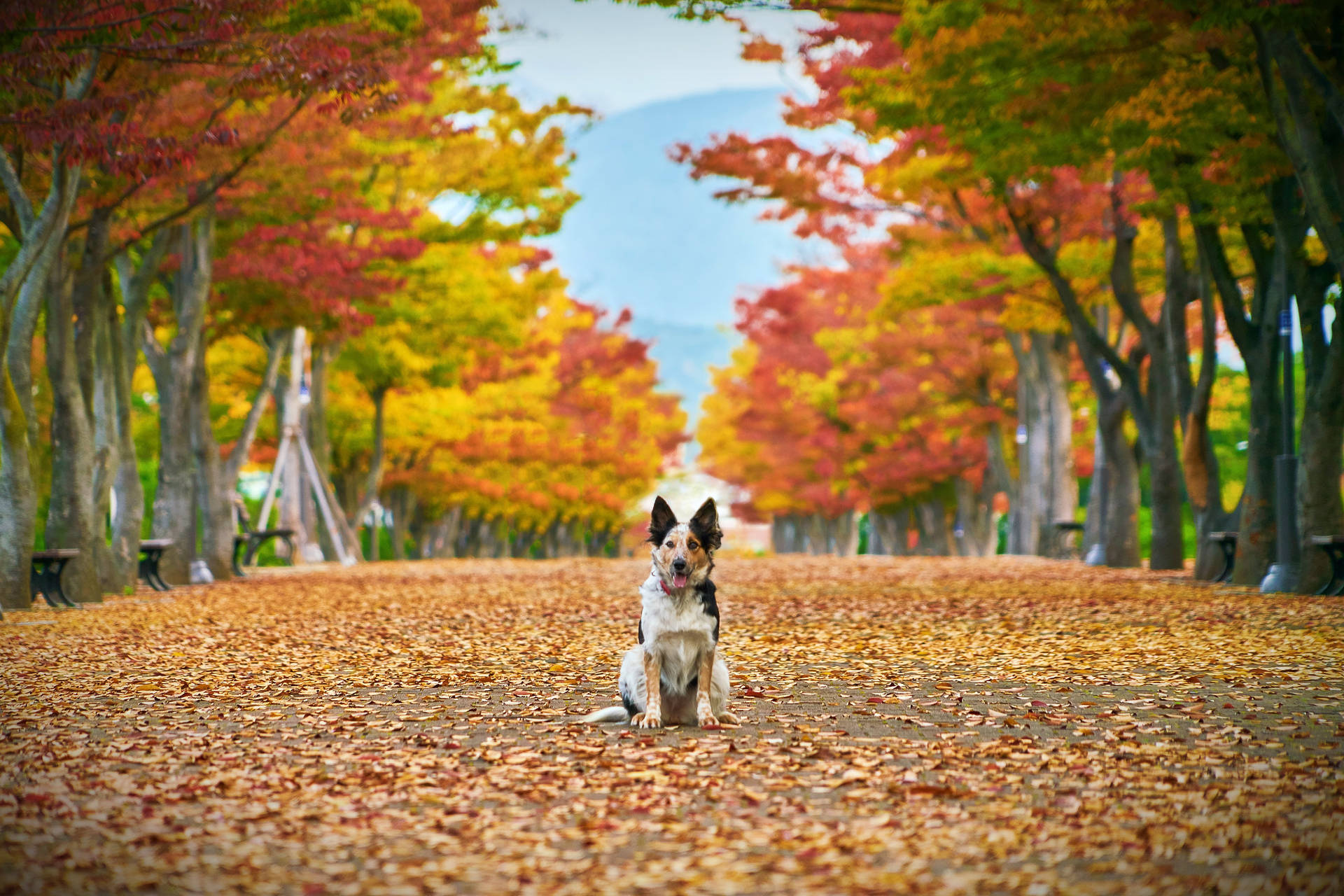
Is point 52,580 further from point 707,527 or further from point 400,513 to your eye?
point 400,513

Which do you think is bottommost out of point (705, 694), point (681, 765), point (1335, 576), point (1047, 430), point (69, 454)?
point (681, 765)

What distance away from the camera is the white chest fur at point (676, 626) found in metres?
6.34

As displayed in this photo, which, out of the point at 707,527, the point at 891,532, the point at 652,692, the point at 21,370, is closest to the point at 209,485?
the point at 21,370

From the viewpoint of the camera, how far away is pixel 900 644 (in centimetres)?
1081

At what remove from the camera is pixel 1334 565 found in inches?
577

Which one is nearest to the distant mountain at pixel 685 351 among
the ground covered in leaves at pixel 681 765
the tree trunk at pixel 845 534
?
the tree trunk at pixel 845 534

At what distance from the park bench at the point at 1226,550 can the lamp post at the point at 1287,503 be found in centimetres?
186

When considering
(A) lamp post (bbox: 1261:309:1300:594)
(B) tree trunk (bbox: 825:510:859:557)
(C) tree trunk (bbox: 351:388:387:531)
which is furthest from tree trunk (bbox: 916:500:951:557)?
(A) lamp post (bbox: 1261:309:1300:594)

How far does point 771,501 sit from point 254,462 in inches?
691

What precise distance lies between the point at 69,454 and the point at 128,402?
11.1ft

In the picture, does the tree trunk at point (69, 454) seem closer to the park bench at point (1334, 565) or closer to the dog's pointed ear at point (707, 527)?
the dog's pointed ear at point (707, 527)

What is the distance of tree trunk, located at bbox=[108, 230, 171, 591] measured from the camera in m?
17.4

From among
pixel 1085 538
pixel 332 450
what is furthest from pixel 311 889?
pixel 332 450

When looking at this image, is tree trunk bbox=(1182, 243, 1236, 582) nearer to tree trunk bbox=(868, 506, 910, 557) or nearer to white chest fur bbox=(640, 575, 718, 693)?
white chest fur bbox=(640, 575, 718, 693)
